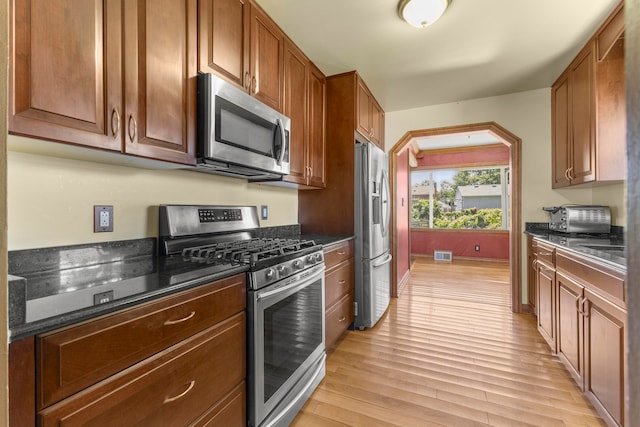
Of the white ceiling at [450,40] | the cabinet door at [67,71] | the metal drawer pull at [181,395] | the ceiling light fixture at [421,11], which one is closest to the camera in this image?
the cabinet door at [67,71]

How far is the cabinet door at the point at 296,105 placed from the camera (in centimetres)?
216

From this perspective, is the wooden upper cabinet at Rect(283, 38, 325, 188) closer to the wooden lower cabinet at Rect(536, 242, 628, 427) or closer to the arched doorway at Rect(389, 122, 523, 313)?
the arched doorway at Rect(389, 122, 523, 313)

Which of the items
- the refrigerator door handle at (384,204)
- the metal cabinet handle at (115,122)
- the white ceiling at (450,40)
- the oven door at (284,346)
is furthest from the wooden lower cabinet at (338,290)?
the white ceiling at (450,40)

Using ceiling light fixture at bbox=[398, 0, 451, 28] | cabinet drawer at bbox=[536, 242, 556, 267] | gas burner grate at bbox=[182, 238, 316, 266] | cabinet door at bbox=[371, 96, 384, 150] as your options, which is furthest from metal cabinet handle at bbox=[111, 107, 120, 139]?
cabinet drawer at bbox=[536, 242, 556, 267]

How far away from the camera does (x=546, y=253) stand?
7.40 feet

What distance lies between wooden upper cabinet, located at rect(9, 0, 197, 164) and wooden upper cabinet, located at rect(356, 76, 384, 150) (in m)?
1.76

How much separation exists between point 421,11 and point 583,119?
1.68 m

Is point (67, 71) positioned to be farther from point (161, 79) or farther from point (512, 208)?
point (512, 208)

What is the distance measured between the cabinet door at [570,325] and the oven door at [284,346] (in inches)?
59.1

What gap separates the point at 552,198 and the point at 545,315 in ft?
4.60

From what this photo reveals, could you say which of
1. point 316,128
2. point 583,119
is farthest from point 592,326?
point 316,128

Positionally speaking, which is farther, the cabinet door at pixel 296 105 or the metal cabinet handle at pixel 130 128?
the cabinet door at pixel 296 105

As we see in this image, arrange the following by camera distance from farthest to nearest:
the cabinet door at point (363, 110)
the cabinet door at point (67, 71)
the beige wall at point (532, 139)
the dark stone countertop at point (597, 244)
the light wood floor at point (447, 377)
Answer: the beige wall at point (532, 139) < the cabinet door at point (363, 110) < the light wood floor at point (447, 377) < the dark stone countertop at point (597, 244) < the cabinet door at point (67, 71)

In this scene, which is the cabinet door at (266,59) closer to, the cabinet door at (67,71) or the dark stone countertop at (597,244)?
the cabinet door at (67,71)
